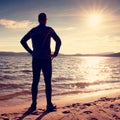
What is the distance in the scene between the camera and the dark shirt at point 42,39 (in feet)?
21.8

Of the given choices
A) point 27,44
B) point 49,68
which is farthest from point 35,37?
point 49,68

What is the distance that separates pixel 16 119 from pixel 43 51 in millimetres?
1762

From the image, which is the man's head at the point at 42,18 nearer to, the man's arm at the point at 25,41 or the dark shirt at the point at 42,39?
the dark shirt at the point at 42,39

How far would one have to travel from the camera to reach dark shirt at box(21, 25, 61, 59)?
262 inches

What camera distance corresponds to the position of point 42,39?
6664mm

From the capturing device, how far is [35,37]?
6.68 metres

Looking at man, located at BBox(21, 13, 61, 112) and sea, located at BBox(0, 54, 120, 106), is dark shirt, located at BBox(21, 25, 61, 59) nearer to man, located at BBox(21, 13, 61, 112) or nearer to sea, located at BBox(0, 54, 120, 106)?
man, located at BBox(21, 13, 61, 112)

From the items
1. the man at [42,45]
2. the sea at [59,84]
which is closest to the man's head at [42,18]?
the man at [42,45]

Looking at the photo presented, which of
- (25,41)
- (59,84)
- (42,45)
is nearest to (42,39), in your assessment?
(42,45)

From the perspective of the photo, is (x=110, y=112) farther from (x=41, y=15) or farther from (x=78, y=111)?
(x=41, y=15)

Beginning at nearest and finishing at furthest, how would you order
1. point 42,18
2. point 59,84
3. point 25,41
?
point 42,18 < point 25,41 < point 59,84

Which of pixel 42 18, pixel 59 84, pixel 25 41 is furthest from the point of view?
pixel 59 84

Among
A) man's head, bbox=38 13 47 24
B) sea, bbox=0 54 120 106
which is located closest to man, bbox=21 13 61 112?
man's head, bbox=38 13 47 24

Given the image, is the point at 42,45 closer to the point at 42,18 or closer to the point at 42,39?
the point at 42,39
